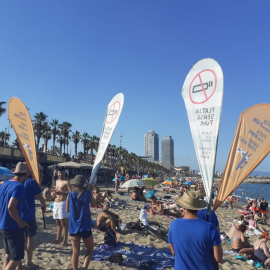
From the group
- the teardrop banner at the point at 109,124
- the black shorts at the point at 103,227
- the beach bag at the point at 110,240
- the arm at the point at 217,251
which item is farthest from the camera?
the black shorts at the point at 103,227

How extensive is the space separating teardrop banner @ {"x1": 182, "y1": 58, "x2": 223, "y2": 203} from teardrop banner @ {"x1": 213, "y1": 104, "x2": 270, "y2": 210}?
0.53m

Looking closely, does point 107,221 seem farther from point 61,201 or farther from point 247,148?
point 247,148

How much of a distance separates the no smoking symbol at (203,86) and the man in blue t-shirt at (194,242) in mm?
1878

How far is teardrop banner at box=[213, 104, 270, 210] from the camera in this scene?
4.04 meters

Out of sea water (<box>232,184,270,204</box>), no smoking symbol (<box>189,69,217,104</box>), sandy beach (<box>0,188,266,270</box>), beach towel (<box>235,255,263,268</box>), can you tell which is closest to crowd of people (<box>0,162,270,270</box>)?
beach towel (<box>235,255,263,268</box>)

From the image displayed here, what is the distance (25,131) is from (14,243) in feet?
9.96

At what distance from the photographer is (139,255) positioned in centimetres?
535

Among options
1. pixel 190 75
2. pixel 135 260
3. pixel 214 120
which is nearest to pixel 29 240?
pixel 135 260

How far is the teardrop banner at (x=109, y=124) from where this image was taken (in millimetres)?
5162

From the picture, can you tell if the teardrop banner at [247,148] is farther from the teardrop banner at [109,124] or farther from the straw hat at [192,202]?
the teardrop banner at [109,124]

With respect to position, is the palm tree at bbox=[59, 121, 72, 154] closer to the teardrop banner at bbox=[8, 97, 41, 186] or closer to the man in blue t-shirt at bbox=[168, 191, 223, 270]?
the teardrop banner at bbox=[8, 97, 41, 186]

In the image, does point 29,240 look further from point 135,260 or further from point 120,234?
point 120,234

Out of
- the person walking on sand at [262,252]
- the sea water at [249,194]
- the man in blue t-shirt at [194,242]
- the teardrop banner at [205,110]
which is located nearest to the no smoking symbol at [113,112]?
the teardrop banner at [205,110]

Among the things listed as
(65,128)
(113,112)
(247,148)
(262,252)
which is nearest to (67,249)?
(113,112)
